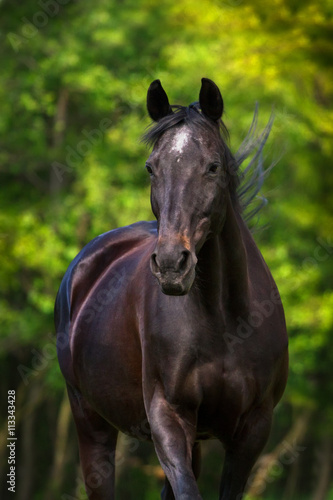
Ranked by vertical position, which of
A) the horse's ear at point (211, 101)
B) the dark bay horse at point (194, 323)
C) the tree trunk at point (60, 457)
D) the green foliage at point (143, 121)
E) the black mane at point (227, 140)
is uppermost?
the green foliage at point (143, 121)

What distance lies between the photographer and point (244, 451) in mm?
4848

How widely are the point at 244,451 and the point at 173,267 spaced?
153 cm

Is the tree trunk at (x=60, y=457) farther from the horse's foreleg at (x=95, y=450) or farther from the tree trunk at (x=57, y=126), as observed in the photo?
the horse's foreleg at (x=95, y=450)

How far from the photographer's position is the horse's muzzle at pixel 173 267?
3.83m

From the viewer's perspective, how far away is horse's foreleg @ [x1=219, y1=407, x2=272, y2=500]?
4.83 metres

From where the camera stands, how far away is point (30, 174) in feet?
70.3

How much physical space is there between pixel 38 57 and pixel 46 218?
13.2ft

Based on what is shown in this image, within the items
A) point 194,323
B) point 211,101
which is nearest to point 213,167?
point 211,101

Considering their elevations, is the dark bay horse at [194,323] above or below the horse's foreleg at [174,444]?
above

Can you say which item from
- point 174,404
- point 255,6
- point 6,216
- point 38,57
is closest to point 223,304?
point 174,404

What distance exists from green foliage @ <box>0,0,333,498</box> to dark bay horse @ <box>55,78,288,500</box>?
32.8ft

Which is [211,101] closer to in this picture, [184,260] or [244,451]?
[184,260]

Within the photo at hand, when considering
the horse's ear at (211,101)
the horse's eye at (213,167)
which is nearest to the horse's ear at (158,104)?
the horse's ear at (211,101)

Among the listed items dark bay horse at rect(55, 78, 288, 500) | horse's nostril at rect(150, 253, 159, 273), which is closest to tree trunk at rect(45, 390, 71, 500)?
dark bay horse at rect(55, 78, 288, 500)
